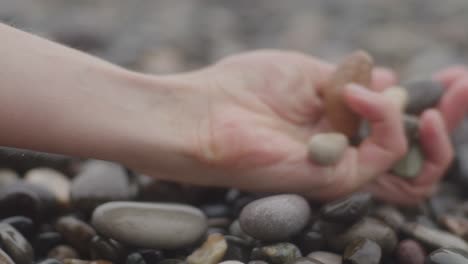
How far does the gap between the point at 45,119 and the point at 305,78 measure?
Answer: 1128 millimetres

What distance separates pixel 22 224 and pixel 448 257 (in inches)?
56.0

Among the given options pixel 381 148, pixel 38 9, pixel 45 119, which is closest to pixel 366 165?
pixel 381 148

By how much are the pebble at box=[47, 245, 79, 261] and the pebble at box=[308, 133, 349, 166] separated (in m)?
0.93

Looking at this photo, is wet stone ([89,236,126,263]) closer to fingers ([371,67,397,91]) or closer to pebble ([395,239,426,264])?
pebble ([395,239,426,264])

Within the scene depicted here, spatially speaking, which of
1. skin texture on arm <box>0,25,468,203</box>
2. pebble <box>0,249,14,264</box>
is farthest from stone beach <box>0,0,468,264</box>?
skin texture on arm <box>0,25,468,203</box>

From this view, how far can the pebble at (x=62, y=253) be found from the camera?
2143mm

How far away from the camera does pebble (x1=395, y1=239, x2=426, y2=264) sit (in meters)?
2.09

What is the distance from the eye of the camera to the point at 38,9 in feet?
17.6

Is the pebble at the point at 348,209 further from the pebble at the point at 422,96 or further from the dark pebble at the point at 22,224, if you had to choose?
the dark pebble at the point at 22,224

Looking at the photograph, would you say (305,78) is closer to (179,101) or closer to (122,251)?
(179,101)

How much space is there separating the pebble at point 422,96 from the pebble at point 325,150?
525 mm

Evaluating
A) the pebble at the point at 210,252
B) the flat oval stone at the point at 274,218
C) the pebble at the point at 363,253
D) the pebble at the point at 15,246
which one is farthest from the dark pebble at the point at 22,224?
the pebble at the point at 363,253

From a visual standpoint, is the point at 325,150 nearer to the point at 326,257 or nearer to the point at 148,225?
the point at 326,257

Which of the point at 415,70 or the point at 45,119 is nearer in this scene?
the point at 45,119
